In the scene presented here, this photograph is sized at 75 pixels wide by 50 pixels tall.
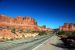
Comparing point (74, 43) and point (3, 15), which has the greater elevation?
point (3, 15)

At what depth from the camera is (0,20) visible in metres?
131

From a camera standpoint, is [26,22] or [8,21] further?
[26,22]

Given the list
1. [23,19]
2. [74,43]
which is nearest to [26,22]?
[23,19]

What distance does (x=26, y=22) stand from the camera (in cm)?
18750

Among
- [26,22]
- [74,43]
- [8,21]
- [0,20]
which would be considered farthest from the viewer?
[26,22]

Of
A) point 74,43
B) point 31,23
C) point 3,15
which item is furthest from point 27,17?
point 74,43

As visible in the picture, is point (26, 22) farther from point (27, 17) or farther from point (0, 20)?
point (0, 20)

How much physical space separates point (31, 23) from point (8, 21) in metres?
58.6

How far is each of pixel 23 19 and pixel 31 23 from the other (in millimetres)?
12422

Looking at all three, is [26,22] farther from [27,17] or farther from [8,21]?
[8,21]

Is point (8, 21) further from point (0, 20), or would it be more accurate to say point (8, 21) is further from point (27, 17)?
point (27, 17)

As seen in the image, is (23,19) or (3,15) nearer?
(3,15)

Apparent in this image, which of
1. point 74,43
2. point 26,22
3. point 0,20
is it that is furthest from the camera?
point 26,22

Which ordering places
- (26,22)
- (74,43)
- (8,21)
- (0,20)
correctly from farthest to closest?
1. (26,22)
2. (8,21)
3. (0,20)
4. (74,43)
